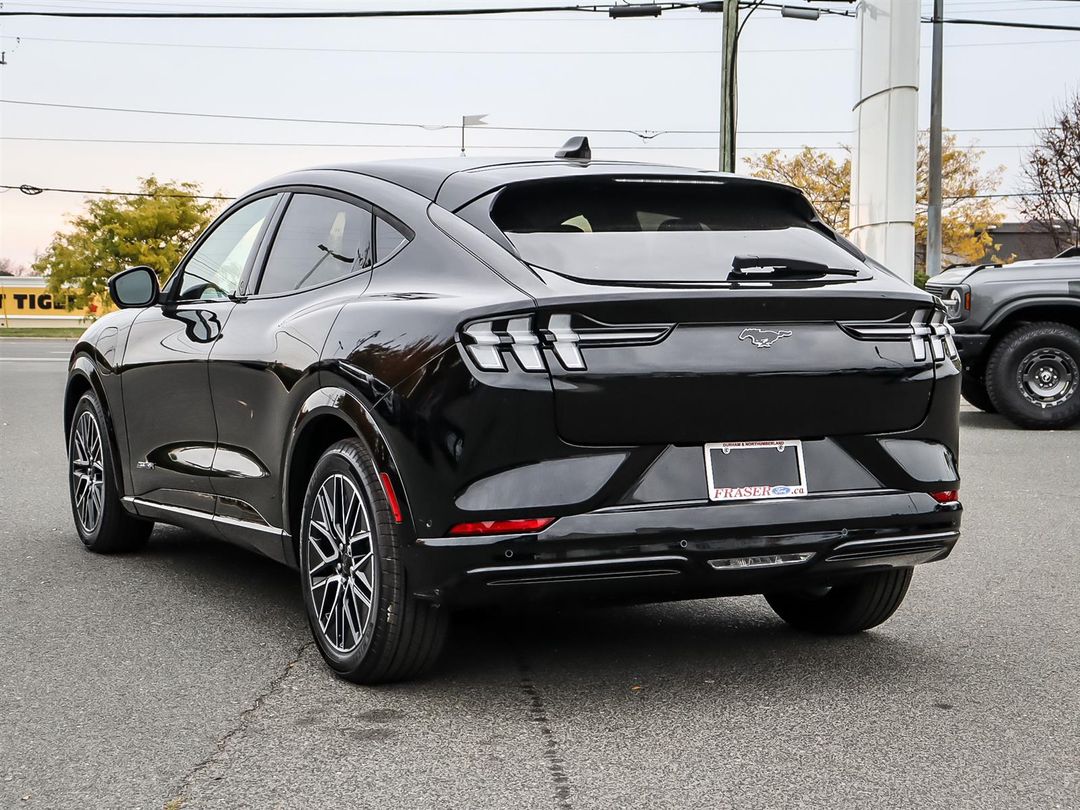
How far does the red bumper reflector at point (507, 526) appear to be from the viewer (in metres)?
3.77

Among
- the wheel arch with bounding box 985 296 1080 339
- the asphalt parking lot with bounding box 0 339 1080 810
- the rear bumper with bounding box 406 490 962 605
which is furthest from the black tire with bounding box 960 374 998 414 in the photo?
the rear bumper with bounding box 406 490 962 605

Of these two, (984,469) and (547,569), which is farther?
(984,469)

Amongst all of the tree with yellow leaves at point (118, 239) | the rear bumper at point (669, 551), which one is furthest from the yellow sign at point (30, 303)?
the rear bumper at point (669, 551)

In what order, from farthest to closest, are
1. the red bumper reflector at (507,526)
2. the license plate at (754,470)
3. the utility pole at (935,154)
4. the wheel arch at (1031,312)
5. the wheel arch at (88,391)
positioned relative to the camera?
the utility pole at (935,154)
the wheel arch at (1031,312)
the wheel arch at (88,391)
the license plate at (754,470)
the red bumper reflector at (507,526)

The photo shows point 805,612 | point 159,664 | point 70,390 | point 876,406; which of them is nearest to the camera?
point 876,406

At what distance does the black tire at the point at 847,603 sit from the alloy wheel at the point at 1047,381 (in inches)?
344

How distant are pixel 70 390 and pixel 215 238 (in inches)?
62.7

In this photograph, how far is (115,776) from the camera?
3463 millimetres

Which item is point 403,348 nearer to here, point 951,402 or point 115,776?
point 115,776

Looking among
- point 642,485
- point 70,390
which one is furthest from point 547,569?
point 70,390

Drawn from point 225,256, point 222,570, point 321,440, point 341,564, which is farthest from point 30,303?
point 341,564

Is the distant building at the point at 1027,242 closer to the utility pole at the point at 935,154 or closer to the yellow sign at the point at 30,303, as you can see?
the utility pole at the point at 935,154

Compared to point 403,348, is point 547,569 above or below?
below

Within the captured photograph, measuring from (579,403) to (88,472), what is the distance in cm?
374
